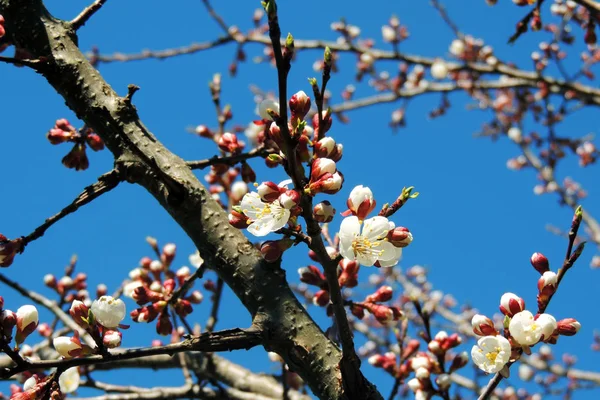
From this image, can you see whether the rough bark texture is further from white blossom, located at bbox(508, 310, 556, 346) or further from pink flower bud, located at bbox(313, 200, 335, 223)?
white blossom, located at bbox(508, 310, 556, 346)

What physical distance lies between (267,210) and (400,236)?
0.41 metres

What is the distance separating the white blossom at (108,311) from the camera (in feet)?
5.98

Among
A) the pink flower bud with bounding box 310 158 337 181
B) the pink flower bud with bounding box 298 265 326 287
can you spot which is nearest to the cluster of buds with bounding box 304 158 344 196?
the pink flower bud with bounding box 310 158 337 181

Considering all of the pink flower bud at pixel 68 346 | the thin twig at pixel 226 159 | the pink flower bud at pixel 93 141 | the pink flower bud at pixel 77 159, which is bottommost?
the pink flower bud at pixel 68 346

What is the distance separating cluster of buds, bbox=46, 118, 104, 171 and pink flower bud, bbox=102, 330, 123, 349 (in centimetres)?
105

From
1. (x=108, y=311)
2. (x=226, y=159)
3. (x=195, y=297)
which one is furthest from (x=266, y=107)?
(x=195, y=297)

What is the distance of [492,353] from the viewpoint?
1.92m

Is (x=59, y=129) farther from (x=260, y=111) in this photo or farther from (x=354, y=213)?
(x=354, y=213)

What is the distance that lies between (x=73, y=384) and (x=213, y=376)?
0.99m

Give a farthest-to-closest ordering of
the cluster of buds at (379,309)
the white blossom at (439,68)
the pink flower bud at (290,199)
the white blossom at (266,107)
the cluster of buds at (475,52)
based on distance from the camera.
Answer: the cluster of buds at (475,52) < the white blossom at (439,68) < the cluster of buds at (379,309) < the white blossom at (266,107) < the pink flower bud at (290,199)

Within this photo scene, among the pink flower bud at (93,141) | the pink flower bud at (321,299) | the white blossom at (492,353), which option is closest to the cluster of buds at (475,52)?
the pink flower bud at (321,299)

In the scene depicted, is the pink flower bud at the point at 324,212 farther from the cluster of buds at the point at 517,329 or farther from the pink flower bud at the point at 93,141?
the pink flower bud at the point at 93,141

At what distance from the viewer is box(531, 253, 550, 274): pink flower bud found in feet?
6.48

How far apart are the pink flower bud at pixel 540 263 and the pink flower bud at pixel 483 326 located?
0.80 feet
